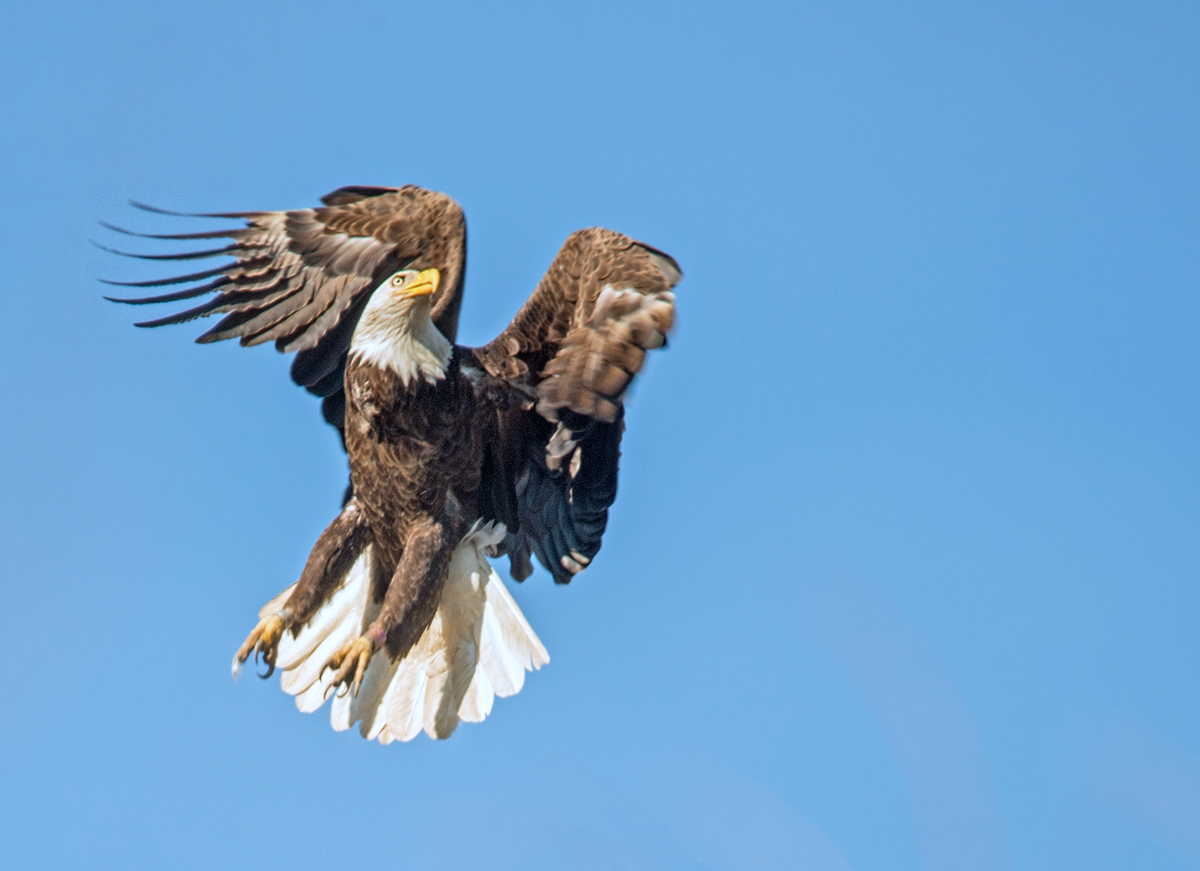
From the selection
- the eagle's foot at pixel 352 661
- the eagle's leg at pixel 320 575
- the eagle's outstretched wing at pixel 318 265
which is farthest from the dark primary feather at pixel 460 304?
the eagle's foot at pixel 352 661

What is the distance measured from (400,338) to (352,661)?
1.13 metres

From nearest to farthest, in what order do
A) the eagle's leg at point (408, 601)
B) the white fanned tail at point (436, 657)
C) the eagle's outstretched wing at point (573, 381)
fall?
1. the eagle's outstretched wing at point (573, 381)
2. the eagle's leg at point (408, 601)
3. the white fanned tail at point (436, 657)

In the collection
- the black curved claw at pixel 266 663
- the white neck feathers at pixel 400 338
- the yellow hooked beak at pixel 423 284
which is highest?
the yellow hooked beak at pixel 423 284

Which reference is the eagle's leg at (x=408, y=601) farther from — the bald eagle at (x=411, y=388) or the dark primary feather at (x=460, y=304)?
the dark primary feather at (x=460, y=304)

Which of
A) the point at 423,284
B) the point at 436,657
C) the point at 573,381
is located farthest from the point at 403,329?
the point at 436,657

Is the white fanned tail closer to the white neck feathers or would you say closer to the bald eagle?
the bald eagle

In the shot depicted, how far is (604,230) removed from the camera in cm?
572

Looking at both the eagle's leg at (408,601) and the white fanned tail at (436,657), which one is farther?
the white fanned tail at (436,657)

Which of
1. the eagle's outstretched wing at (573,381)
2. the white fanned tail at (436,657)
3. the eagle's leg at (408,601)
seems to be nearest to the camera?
the eagle's outstretched wing at (573,381)

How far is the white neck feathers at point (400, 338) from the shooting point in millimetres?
5594

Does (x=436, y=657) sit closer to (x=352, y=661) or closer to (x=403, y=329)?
(x=352, y=661)

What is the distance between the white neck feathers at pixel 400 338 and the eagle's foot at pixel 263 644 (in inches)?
39.5

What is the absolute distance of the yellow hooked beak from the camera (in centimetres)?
554

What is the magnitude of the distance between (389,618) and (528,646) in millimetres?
908
